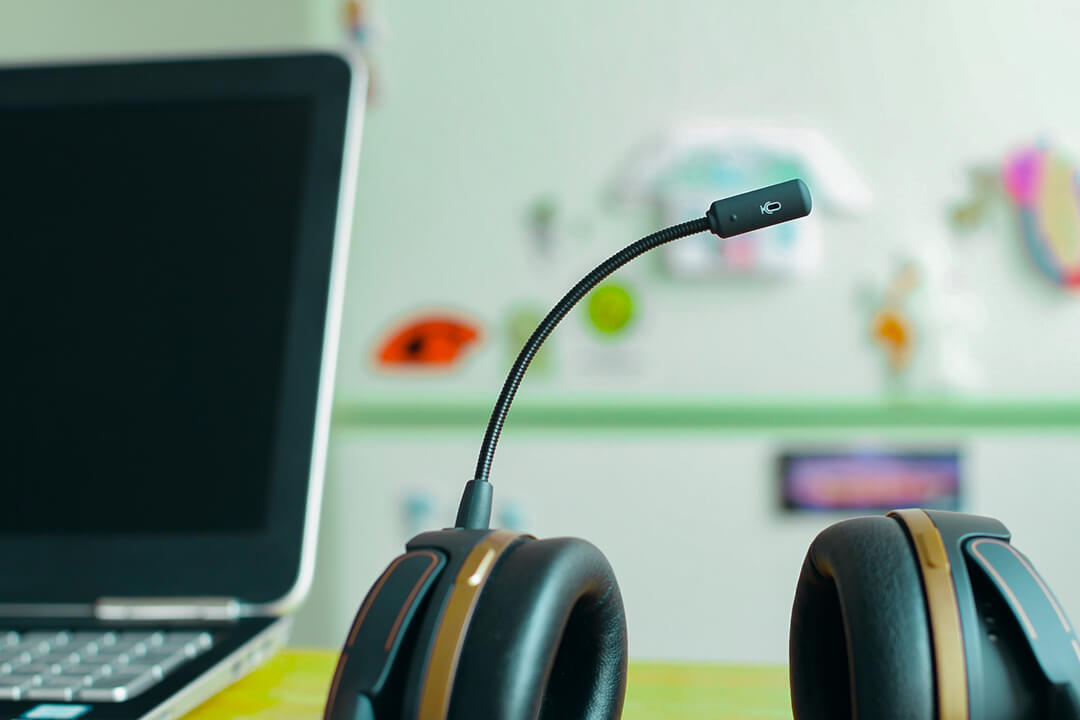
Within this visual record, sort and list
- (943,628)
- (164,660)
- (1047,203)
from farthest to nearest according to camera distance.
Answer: (1047,203)
(164,660)
(943,628)

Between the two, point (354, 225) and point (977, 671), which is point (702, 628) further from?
point (977, 671)

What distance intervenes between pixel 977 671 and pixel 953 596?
0.02 m

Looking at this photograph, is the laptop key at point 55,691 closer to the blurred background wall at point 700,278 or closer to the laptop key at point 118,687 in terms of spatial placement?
the laptop key at point 118,687

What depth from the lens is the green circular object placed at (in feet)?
4.93

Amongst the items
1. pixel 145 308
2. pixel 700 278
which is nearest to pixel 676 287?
pixel 700 278

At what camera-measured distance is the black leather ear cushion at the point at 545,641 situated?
27 centimetres

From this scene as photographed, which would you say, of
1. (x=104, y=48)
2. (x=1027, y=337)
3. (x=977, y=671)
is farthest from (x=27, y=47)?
(x=1027, y=337)

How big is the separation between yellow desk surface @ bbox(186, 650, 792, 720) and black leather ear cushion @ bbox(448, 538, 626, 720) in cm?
5

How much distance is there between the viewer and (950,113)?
4.80 feet

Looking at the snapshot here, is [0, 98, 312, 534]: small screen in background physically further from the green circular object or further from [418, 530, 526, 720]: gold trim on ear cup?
the green circular object

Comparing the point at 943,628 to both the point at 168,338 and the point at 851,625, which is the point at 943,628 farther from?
the point at 168,338

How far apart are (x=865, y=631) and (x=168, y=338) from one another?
0.36m

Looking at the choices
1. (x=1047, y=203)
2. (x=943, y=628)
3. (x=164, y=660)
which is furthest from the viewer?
(x=1047, y=203)

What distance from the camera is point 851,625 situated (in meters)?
0.28
